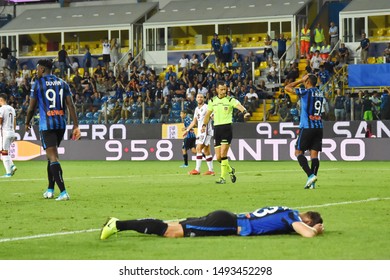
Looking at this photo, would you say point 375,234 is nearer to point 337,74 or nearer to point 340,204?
point 340,204

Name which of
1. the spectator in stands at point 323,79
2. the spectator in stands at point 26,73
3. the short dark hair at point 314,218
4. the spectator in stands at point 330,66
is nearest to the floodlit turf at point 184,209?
the short dark hair at point 314,218

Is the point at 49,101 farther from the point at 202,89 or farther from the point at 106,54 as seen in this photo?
the point at 106,54

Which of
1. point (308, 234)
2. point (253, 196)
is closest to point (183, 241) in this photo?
point (308, 234)

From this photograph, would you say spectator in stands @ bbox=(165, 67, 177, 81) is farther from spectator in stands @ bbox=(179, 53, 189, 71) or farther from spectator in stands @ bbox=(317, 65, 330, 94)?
spectator in stands @ bbox=(317, 65, 330, 94)

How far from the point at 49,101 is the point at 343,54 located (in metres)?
27.9

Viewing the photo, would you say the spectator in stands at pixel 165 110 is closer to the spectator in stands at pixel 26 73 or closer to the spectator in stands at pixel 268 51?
the spectator in stands at pixel 268 51

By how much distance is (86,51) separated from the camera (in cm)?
5375

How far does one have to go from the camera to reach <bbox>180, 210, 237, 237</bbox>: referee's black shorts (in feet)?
38.1

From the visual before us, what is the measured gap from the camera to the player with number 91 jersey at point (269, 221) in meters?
11.7

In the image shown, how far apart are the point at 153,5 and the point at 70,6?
6068mm

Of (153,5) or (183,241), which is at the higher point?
(153,5)

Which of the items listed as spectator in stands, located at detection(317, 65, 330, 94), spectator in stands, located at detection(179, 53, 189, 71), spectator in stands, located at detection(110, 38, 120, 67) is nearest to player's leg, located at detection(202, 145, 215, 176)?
spectator in stands, located at detection(317, 65, 330, 94)

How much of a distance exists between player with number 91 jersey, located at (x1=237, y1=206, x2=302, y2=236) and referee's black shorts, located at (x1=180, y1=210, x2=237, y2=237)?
134 mm

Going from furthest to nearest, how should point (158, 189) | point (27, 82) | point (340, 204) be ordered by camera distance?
point (27, 82), point (158, 189), point (340, 204)
